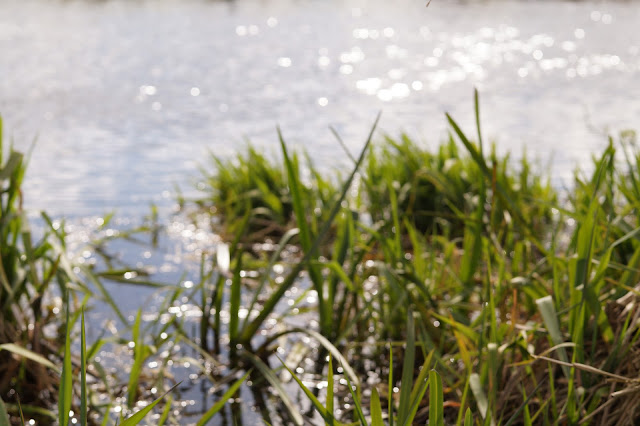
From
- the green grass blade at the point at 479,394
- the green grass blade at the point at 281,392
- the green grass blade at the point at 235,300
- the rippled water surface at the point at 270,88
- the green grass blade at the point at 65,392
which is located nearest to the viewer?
the green grass blade at the point at 65,392

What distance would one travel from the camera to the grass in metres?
1.32

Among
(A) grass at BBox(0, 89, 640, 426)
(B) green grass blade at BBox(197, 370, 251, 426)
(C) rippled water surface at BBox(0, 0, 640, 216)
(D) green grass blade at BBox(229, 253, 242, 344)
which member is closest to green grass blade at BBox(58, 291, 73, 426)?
(A) grass at BBox(0, 89, 640, 426)

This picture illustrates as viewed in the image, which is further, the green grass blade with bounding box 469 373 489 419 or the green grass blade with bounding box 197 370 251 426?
the green grass blade with bounding box 469 373 489 419

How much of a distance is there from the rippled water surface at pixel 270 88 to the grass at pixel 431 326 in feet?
2.22

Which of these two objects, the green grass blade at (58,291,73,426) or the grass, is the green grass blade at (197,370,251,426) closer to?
the grass

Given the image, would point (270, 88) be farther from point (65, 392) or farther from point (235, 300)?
point (65, 392)

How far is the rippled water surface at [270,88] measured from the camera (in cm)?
496

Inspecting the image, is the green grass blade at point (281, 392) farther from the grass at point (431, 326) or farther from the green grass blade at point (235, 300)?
the green grass blade at point (235, 300)

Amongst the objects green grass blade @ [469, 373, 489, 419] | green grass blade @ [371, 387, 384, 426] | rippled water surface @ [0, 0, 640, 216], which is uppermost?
rippled water surface @ [0, 0, 640, 216]

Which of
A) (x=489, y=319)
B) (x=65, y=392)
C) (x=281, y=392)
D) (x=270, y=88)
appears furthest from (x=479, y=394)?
(x=270, y=88)

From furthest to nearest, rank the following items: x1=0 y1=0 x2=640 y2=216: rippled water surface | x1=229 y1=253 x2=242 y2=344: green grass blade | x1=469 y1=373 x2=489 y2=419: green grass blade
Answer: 1. x1=0 y1=0 x2=640 y2=216: rippled water surface
2. x1=229 y1=253 x2=242 y2=344: green grass blade
3. x1=469 y1=373 x2=489 y2=419: green grass blade

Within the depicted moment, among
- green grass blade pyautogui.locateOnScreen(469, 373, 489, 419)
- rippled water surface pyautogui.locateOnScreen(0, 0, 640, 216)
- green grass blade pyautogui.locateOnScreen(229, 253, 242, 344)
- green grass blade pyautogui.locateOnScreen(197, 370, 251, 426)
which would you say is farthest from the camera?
rippled water surface pyautogui.locateOnScreen(0, 0, 640, 216)

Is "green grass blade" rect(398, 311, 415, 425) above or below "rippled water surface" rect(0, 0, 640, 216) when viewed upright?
below

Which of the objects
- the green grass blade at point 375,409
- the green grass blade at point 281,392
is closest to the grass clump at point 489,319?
the green grass blade at point 375,409
